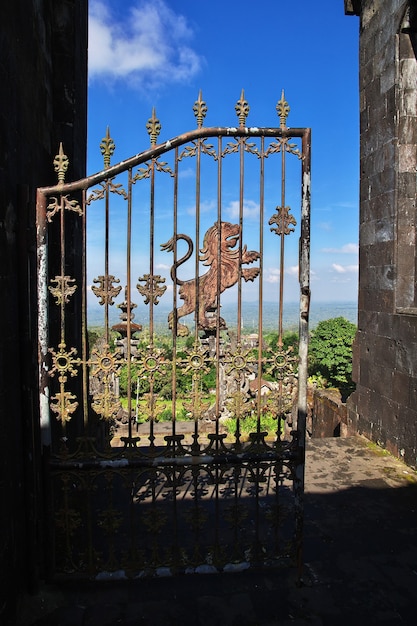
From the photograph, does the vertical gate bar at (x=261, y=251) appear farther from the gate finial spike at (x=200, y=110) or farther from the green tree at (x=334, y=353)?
the green tree at (x=334, y=353)

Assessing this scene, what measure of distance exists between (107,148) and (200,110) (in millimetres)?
791

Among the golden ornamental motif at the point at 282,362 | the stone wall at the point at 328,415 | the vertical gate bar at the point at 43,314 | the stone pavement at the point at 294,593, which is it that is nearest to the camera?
the stone pavement at the point at 294,593

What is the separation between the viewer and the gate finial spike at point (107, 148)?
3.33 m

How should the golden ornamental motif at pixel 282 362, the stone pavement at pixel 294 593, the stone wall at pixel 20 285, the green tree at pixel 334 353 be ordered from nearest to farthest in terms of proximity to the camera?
1. the stone wall at pixel 20 285
2. the stone pavement at pixel 294 593
3. the golden ornamental motif at pixel 282 362
4. the green tree at pixel 334 353

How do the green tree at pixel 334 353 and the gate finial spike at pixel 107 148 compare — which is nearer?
the gate finial spike at pixel 107 148

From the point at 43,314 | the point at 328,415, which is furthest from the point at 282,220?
the point at 328,415

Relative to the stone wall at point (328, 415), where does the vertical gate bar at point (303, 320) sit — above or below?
above

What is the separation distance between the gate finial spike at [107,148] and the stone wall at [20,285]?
0.57 meters

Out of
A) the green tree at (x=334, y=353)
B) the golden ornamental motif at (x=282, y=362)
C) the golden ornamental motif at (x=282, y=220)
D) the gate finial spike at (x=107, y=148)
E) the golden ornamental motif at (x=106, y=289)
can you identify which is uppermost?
the gate finial spike at (x=107, y=148)

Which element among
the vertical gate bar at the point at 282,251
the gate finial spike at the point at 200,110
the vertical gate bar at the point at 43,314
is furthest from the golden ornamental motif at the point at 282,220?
the vertical gate bar at the point at 43,314

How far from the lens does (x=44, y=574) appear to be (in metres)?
3.40

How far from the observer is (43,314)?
329 centimetres

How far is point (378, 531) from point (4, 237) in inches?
176

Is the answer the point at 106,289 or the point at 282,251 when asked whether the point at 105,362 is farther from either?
the point at 282,251
